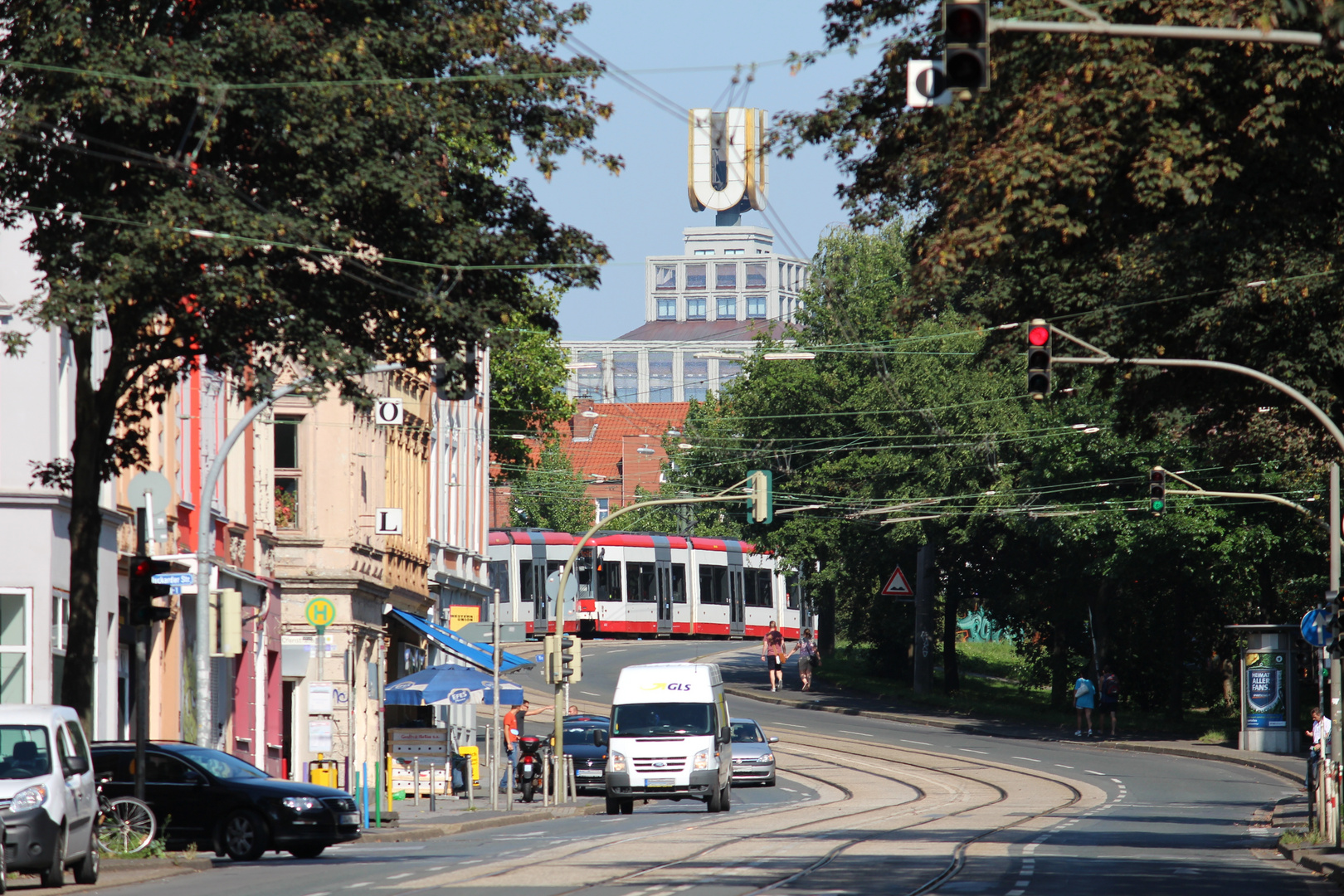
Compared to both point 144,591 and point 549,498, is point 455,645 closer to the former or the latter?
point 144,591

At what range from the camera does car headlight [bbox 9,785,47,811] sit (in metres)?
18.0

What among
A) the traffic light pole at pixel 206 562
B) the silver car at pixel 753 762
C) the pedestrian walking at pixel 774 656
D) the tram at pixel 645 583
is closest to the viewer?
the traffic light pole at pixel 206 562

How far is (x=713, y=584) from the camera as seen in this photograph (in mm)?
77875

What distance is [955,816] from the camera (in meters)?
31.0

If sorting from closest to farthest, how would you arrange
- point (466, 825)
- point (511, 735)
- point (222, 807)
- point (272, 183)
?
point (272, 183) → point (222, 807) → point (466, 825) → point (511, 735)

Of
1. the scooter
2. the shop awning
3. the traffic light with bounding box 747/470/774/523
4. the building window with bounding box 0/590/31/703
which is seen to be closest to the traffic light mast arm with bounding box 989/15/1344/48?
the building window with bounding box 0/590/31/703

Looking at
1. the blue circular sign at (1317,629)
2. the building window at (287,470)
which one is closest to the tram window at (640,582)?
the building window at (287,470)

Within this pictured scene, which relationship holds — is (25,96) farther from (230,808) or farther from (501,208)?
(230,808)

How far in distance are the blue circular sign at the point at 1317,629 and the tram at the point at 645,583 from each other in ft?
131

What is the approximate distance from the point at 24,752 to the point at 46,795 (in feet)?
1.91

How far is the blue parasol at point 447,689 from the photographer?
125ft

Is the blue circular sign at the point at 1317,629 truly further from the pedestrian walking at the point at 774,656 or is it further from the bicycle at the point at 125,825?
the pedestrian walking at the point at 774,656

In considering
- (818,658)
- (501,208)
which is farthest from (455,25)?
(818,658)

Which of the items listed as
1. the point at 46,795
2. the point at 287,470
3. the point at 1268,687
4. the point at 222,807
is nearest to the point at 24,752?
the point at 46,795
